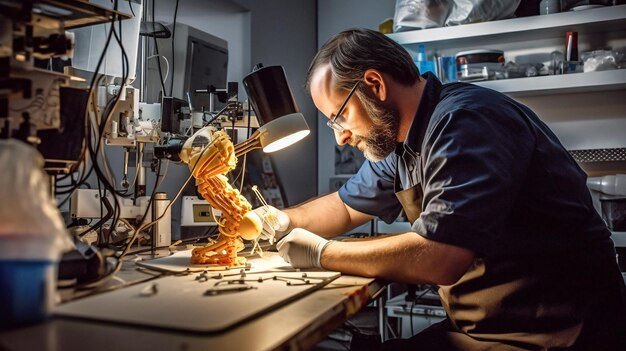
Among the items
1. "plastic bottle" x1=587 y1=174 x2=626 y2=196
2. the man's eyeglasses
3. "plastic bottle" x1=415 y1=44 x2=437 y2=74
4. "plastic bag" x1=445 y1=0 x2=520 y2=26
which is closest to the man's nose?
the man's eyeglasses

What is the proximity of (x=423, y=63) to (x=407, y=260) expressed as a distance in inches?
79.8

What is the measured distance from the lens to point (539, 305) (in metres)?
1.33

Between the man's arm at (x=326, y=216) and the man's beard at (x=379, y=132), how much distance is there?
28 cm

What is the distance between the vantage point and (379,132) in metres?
1.69

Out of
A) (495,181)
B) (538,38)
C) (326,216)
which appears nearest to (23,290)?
(495,181)

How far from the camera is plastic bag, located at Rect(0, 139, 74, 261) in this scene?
0.72m

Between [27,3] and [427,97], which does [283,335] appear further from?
[427,97]

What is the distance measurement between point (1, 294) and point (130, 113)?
95cm

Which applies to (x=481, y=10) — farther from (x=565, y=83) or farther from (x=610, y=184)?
(x=610, y=184)

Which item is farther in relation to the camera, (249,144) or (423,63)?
(423,63)

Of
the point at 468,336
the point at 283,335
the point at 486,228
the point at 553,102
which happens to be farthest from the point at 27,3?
the point at 553,102

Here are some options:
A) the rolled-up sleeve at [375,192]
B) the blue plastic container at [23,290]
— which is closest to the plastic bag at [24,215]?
the blue plastic container at [23,290]

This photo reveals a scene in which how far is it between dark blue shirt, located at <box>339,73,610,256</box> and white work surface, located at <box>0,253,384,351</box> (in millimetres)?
361

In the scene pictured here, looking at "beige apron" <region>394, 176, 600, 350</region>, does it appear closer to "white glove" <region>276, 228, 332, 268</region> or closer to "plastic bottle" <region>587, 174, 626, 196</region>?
"white glove" <region>276, 228, 332, 268</region>
